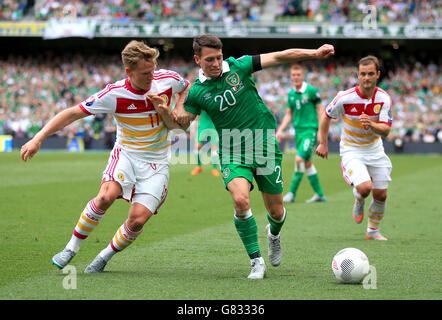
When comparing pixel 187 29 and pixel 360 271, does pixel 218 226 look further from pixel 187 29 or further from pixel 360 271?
pixel 187 29

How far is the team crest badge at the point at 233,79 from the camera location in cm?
612

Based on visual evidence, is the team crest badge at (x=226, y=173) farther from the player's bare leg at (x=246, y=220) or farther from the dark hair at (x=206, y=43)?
the dark hair at (x=206, y=43)

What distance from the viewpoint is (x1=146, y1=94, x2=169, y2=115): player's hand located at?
19.4 feet

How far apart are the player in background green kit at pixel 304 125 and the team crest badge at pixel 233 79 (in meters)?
7.00

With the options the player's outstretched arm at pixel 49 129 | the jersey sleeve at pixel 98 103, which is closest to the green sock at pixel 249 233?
the jersey sleeve at pixel 98 103

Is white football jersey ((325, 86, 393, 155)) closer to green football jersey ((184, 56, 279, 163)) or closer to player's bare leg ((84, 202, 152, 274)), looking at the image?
green football jersey ((184, 56, 279, 163))

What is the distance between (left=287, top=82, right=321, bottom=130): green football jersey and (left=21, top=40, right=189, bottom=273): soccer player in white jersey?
23.3ft

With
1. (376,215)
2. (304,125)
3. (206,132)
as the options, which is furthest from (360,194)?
(206,132)

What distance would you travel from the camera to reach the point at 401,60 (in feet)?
127

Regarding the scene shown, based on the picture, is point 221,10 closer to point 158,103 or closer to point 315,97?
point 315,97

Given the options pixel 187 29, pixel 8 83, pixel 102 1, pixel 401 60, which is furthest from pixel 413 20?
pixel 8 83

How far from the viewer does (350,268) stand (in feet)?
18.4

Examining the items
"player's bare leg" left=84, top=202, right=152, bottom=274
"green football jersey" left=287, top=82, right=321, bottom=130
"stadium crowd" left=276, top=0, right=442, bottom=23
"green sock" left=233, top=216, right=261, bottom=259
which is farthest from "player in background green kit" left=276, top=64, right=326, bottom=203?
"stadium crowd" left=276, top=0, right=442, bottom=23
